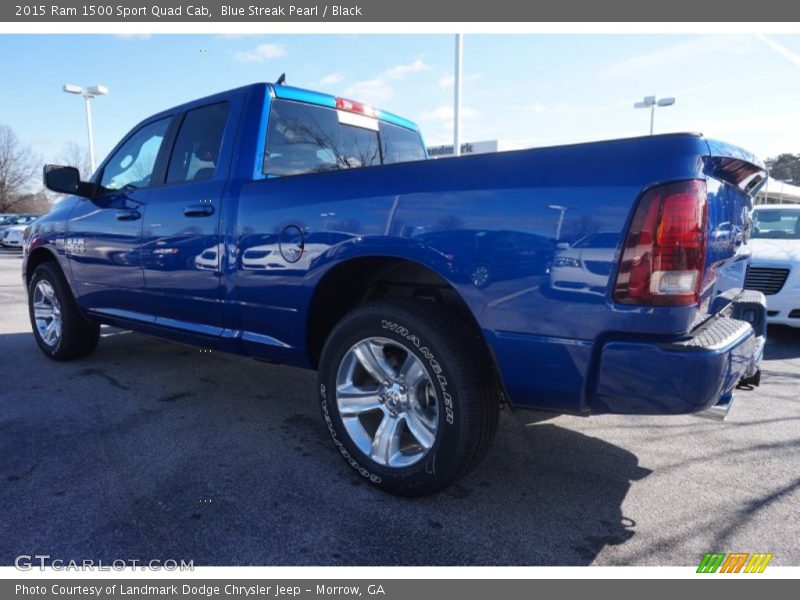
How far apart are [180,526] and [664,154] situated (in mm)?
2325

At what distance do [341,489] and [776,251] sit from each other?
19.6ft

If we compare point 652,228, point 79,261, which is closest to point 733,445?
point 652,228

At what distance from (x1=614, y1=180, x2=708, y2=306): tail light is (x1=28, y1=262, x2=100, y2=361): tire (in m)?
4.35

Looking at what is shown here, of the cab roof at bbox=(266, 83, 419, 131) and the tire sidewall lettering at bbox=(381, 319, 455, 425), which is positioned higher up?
the cab roof at bbox=(266, 83, 419, 131)

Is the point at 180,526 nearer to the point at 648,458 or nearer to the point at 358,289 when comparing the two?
the point at 358,289

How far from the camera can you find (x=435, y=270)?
2256mm

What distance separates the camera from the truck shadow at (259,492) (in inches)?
83.6

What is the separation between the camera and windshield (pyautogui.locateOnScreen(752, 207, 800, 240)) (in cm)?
714

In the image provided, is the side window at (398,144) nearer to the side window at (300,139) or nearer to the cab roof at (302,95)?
the cab roof at (302,95)

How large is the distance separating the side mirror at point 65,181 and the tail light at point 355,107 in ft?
6.72

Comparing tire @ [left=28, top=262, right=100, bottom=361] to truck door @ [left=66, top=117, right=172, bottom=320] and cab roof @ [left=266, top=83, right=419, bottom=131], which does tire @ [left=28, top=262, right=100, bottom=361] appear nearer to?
truck door @ [left=66, top=117, right=172, bottom=320]

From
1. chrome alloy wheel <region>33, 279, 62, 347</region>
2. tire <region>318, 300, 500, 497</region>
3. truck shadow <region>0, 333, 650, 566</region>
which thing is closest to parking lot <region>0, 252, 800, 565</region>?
truck shadow <region>0, 333, 650, 566</region>

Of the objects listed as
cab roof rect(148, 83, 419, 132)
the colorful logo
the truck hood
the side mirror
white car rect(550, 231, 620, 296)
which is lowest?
the colorful logo

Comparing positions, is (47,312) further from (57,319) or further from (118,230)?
(118,230)
